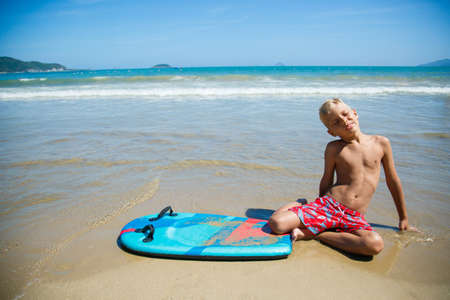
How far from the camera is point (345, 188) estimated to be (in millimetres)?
2471

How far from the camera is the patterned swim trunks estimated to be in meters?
2.40

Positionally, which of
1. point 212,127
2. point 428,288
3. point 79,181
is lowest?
point 428,288

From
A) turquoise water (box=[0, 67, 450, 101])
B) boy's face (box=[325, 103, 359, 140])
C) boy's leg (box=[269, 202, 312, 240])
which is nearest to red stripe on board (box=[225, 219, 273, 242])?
boy's leg (box=[269, 202, 312, 240])

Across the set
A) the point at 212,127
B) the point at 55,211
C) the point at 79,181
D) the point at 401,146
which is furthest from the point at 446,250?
the point at 212,127

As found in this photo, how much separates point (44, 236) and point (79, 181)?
1343mm

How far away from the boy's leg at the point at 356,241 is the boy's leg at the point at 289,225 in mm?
166

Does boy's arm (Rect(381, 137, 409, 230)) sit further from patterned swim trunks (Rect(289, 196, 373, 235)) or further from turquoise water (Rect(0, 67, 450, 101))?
turquoise water (Rect(0, 67, 450, 101))

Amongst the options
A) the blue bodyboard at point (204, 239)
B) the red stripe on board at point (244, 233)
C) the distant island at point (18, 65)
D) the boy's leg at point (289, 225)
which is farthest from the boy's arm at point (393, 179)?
the distant island at point (18, 65)

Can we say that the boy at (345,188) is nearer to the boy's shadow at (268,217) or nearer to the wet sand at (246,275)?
the boy's shadow at (268,217)

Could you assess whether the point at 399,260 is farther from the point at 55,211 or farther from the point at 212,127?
the point at 212,127

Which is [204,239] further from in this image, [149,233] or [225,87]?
[225,87]

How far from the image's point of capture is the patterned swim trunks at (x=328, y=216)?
94.3 inches

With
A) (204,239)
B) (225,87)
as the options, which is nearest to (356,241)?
(204,239)

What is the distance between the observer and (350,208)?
242 cm
